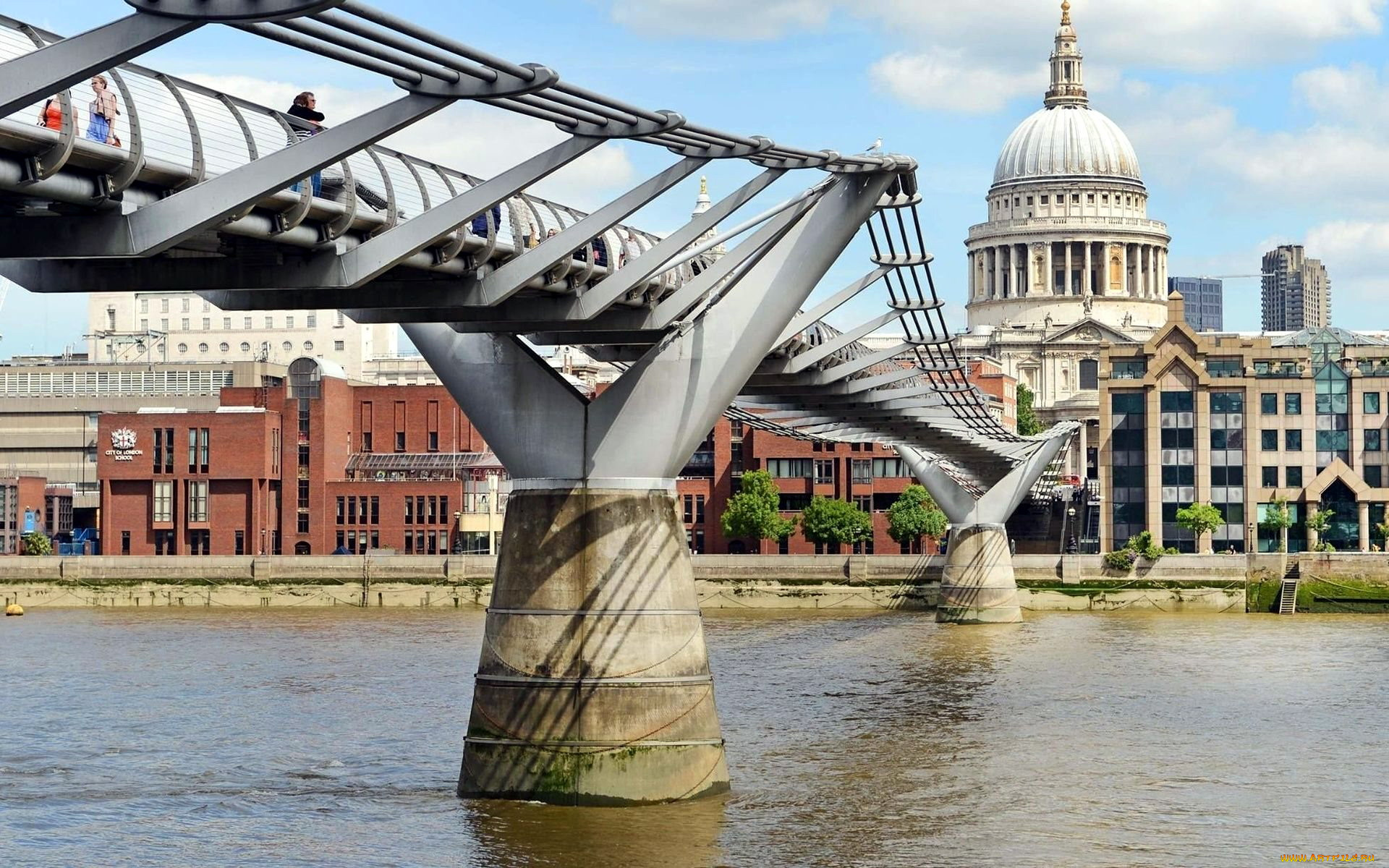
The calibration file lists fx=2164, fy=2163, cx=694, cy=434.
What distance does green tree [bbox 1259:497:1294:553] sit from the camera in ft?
315

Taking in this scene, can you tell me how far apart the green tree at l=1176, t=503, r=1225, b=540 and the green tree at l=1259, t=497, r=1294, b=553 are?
8.64 ft

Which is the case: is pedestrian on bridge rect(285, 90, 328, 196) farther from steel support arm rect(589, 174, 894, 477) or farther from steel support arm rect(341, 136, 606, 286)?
steel support arm rect(589, 174, 894, 477)

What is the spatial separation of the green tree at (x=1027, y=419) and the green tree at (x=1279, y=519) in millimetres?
35339

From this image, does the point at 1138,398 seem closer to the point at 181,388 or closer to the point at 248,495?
the point at 248,495

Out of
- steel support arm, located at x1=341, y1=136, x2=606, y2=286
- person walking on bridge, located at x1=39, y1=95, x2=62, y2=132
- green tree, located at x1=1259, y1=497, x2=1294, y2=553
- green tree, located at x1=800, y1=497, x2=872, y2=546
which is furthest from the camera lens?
green tree, located at x1=800, y1=497, x2=872, y2=546

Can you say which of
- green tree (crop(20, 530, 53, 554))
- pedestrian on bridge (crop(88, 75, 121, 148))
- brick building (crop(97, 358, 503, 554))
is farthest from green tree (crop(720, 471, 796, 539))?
pedestrian on bridge (crop(88, 75, 121, 148))

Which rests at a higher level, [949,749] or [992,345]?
[992,345]

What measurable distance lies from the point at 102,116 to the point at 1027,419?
12900 cm

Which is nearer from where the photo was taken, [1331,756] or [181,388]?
[1331,756]

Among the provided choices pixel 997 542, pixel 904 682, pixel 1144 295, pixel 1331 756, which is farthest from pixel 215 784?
pixel 1144 295

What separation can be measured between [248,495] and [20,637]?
1563 inches

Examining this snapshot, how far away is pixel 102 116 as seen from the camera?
17.5m

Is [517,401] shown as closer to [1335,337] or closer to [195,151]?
[195,151]

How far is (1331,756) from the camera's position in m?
34.9
